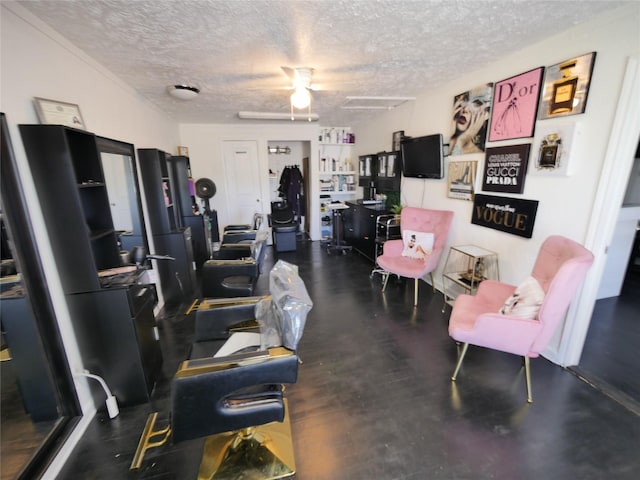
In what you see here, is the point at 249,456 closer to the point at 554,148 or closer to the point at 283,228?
the point at 554,148

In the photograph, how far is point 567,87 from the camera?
184cm

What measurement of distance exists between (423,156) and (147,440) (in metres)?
3.56

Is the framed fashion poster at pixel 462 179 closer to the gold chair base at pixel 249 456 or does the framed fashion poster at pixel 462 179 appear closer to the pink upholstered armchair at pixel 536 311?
the pink upholstered armchair at pixel 536 311

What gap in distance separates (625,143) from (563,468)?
186cm

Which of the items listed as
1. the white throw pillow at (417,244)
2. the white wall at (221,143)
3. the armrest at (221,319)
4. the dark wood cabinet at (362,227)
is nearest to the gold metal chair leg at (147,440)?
the armrest at (221,319)

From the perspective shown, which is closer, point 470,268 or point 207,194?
point 470,268

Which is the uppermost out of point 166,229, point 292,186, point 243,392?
point 292,186

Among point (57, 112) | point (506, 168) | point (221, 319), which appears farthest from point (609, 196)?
point (57, 112)

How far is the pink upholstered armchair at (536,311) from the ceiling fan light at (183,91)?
3.22 metres

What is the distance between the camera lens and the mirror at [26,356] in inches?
51.7

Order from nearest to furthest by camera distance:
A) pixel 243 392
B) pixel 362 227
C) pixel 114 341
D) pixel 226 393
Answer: pixel 226 393, pixel 243 392, pixel 114 341, pixel 362 227

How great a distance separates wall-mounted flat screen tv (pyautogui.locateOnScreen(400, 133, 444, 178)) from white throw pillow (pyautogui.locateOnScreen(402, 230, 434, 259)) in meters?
0.71

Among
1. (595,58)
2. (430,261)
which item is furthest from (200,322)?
(595,58)

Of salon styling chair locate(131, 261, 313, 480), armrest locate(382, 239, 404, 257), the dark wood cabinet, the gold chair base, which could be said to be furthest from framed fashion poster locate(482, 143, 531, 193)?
the gold chair base
